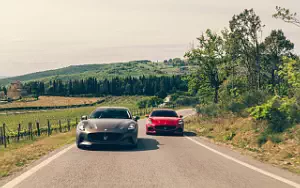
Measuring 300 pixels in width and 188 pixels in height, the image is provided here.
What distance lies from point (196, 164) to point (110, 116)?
5.15m

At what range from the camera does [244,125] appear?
54.8 feet

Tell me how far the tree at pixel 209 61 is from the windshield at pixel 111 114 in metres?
25.6

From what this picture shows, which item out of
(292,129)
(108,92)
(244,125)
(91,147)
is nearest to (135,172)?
(91,147)

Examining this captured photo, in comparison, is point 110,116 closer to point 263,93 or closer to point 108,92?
point 263,93

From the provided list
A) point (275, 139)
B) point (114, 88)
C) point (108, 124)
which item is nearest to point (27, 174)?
point (108, 124)

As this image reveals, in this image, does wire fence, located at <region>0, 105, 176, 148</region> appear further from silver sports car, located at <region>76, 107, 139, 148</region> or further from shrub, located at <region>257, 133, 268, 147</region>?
shrub, located at <region>257, 133, 268, 147</region>

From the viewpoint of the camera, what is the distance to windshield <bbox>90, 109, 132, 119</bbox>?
13320mm

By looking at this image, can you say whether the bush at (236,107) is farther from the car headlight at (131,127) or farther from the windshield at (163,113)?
the car headlight at (131,127)

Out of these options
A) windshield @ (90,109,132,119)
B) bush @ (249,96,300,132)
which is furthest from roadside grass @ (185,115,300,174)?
windshield @ (90,109,132,119)

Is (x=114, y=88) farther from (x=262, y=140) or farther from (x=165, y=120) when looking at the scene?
(x=262, y=140)

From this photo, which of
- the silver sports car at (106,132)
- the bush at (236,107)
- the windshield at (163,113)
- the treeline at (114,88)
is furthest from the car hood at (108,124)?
the treeline at (114,88)

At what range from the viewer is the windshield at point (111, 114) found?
13.3m

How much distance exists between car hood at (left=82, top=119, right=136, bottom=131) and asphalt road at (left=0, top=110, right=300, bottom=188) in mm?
971

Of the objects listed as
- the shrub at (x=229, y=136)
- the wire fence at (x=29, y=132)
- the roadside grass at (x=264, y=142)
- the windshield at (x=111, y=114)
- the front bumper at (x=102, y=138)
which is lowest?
the wire fence at (x=29, y=132)
